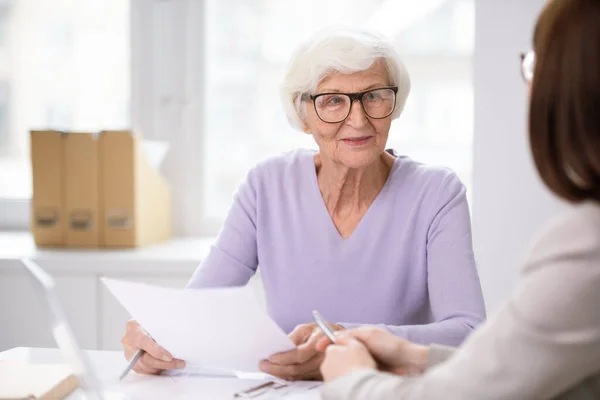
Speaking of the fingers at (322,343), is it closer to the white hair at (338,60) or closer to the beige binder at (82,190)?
the white hair at (338,60)

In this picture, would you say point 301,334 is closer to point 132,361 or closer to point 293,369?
point 293,369

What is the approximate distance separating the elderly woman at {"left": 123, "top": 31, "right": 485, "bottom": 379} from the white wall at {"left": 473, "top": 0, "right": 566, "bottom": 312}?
2.65ft

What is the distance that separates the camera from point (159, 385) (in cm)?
132

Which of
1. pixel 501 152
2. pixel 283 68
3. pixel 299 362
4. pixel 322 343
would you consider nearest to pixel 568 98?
pixel 322 343

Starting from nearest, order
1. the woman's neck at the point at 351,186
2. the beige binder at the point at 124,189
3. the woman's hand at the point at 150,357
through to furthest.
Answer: the woman's hand at the point at 150,357
the woman's neck at the point at 351,186
the beige binder at the point at 124,189

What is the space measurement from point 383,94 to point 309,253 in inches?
16.4

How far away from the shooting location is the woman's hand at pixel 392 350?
3.75 ft

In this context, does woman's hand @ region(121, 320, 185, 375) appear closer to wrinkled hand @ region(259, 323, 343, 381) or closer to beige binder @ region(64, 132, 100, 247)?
wrinkled hand @ region(259, 323, 343, 381)

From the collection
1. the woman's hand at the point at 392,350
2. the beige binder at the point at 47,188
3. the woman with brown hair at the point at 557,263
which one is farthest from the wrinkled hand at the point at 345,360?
the beige binder at the point at 47,188

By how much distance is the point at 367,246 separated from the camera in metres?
1.77

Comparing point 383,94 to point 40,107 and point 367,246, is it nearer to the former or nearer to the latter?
point 367,246

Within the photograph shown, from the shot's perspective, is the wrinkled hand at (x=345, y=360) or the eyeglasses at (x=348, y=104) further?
the eyeglasses at (x=348, y=104)

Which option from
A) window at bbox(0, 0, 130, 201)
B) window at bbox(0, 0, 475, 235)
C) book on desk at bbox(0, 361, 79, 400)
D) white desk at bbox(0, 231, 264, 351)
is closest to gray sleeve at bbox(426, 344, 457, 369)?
book on desk at bbox(0, 361, 79, 400)

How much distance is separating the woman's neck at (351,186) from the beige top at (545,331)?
99 cm
